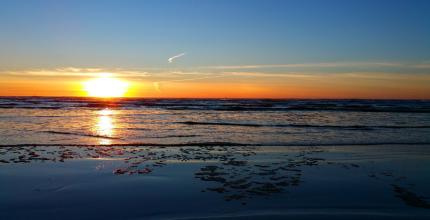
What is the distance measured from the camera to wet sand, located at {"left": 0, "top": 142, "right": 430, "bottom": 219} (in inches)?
280

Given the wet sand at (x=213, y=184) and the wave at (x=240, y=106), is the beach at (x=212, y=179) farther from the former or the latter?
the wave at (x=240, y=106)

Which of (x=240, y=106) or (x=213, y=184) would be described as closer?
(x=213, y=184)

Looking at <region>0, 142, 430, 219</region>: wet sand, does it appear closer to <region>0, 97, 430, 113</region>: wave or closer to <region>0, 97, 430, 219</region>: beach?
<region>0, 97, 430, 219</region>: beach

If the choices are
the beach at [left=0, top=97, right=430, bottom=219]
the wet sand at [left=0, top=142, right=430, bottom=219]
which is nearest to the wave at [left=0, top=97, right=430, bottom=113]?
the beach at [left=0, top=97, right=430, bottom=219]

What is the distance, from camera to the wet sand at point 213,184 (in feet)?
23.4

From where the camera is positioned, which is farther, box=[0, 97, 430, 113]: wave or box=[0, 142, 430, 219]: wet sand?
box=[0, 97, 430, 113]: wave

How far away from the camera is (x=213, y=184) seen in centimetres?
923

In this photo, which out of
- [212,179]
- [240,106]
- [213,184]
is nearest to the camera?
[213,184]

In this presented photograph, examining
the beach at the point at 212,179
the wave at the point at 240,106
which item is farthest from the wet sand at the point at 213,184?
the wave at the point at 240,106

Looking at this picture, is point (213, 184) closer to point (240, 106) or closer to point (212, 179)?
point (212, 179)

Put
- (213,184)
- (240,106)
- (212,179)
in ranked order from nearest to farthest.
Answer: (213,184) → (212,179) → (240,106)

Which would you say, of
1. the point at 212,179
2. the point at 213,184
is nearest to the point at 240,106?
the point at 212,179

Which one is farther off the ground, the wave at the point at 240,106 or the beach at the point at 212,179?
the wave at the point at 240,106

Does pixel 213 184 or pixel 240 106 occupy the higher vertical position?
pixel 240 106
